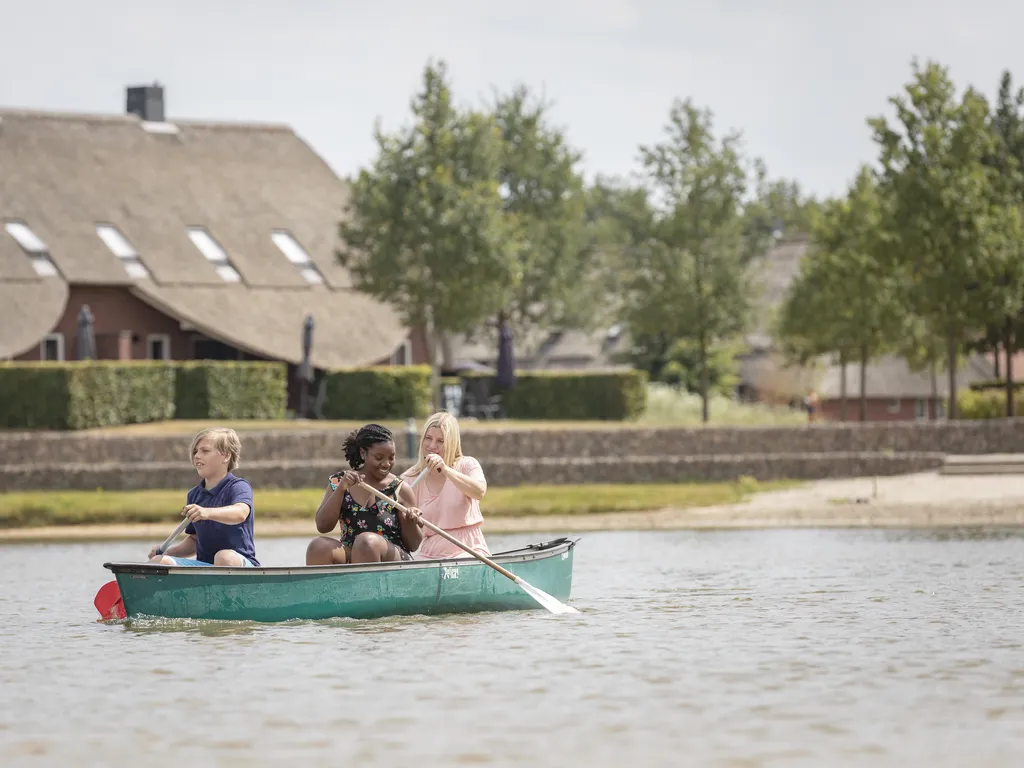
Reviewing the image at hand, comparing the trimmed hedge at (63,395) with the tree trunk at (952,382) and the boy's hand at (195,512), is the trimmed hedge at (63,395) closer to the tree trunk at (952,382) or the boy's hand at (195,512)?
the tree trunk at (952,382)

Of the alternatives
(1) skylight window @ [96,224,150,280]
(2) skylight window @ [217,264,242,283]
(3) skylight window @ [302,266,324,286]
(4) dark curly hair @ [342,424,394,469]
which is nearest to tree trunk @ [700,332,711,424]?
(3) skylight window @ [302,266,324,286]

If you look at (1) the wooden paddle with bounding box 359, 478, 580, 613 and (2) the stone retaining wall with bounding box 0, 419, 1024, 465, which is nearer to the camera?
(1) the wooden paddle with bounding box 359, 478, 580, 613

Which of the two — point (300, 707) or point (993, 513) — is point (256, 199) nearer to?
point (993, 513)

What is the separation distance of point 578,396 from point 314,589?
107 ft

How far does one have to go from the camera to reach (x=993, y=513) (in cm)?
3338

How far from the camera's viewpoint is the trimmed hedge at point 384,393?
47625 millimetres

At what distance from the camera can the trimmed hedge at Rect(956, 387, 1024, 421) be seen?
46312 mm

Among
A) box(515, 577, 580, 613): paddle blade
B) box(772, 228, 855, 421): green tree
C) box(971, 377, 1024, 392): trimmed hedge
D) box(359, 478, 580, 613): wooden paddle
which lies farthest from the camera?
box(772, 228, 855, 421): green tree

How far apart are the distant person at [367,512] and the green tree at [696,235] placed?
A: 33327 mm

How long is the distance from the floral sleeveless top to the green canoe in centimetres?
47

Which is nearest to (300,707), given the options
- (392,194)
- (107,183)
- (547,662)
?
(547,662)

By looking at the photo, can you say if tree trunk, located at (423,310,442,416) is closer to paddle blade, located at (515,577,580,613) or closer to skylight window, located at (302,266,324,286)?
skylight window, located at (302,266,324,286)

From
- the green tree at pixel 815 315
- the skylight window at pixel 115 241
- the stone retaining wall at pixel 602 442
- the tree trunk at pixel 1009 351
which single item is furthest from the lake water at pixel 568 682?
the green tree at pixel 815 315

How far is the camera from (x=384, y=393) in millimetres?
47688
